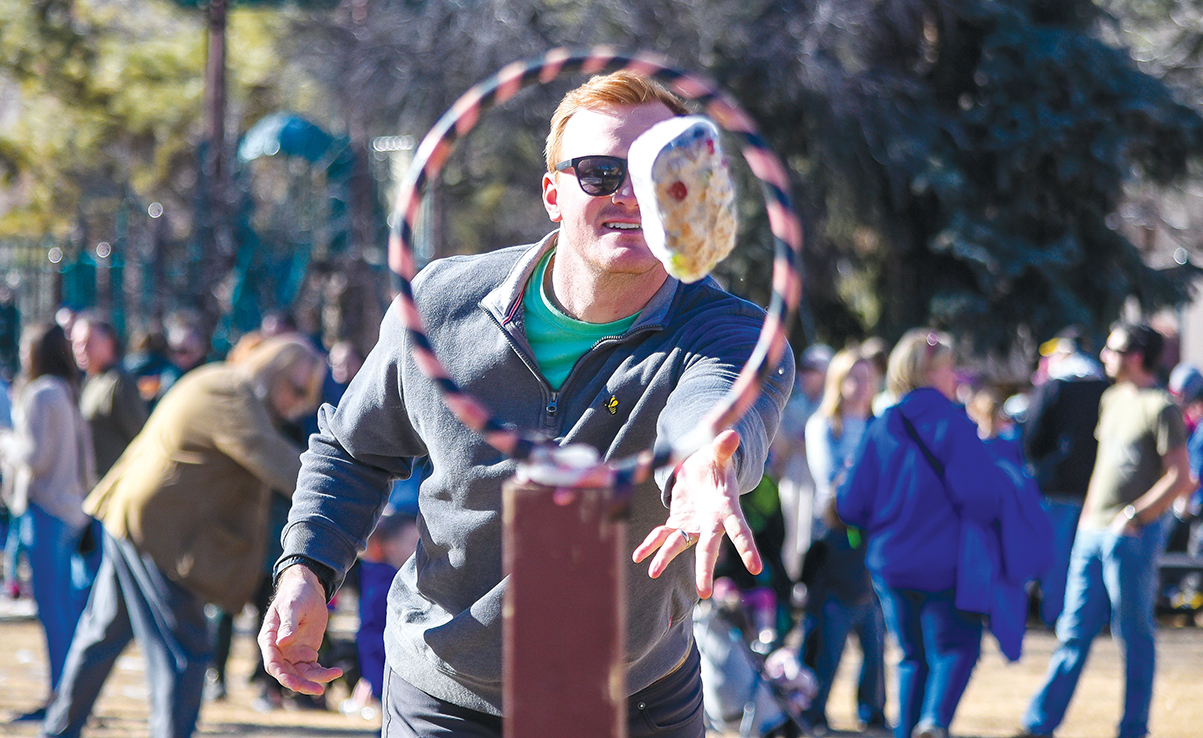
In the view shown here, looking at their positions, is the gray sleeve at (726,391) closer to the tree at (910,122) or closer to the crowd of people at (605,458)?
the crowd of people at (605,458)

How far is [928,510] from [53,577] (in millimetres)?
4216

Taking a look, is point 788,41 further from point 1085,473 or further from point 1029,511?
point 1029,511

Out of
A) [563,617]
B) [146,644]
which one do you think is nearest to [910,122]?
[146,644]

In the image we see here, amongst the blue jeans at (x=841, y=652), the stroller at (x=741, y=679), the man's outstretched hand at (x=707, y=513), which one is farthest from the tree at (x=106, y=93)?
the man's outstretched hand at (x=707, y=513)

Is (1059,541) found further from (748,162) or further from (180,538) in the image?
(748,162)

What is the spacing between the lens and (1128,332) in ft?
20.2

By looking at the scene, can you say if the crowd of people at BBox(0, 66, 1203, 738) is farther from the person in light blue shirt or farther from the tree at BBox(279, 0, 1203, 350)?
the tree at BBox(279, 0, 1203, 350)

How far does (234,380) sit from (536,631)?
13.4ft

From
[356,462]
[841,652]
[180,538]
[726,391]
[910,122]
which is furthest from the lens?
[910,122]

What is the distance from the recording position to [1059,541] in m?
8.19

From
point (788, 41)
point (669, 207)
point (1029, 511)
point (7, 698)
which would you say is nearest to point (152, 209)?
point (7, 698)

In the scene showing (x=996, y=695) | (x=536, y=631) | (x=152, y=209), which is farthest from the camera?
(x=152, y=209)

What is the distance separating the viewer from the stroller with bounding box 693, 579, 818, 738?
5766 millimetres

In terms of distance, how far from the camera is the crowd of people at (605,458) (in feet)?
6.66
